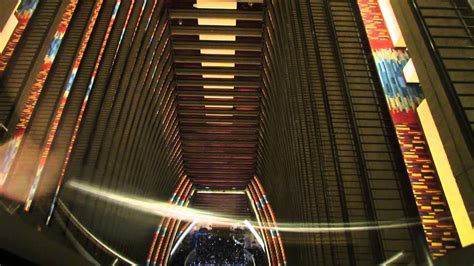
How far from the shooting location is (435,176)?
20.9 ft

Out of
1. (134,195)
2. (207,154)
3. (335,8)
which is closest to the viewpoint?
(335,8)

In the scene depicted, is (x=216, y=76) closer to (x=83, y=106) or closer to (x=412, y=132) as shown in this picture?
(x=83, y=106)

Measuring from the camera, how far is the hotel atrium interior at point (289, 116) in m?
3.15

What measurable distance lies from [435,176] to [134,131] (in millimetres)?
9330

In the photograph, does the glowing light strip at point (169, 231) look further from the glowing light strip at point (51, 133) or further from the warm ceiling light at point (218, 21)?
the glowing light strip at point (51, 133)

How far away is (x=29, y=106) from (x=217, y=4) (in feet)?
27.0

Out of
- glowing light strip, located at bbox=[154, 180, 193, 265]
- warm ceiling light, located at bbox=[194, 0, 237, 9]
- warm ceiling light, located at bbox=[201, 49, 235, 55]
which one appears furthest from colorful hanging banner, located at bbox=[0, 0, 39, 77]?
glowing light strip, located at bbox=[154, 180, 193, 265]

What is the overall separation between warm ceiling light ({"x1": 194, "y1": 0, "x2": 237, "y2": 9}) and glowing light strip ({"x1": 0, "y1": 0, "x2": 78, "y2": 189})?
5950 mm

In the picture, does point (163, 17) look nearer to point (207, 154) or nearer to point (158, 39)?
point (158, 39)

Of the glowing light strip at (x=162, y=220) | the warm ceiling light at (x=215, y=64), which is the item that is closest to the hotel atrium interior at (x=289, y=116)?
the warm ceiling light at (x=215, y=64)

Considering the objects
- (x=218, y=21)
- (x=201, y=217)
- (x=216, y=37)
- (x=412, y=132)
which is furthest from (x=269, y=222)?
(x=412, y=132)

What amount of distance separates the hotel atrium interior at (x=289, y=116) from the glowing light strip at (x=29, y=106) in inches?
1.1

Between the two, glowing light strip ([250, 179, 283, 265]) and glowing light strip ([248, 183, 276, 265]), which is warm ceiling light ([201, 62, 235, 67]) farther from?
glowing light strip ([248, 183, 276, 265])

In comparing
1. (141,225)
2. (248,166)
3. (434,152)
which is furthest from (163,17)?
(248,166)
